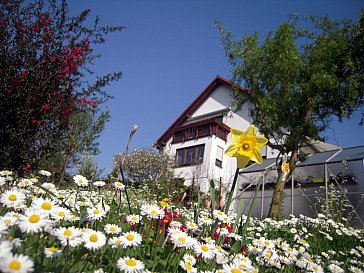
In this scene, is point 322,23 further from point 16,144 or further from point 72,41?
point 16,144

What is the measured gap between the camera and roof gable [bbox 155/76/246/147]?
79.7 feet

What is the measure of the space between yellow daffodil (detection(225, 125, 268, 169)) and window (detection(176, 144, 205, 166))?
61.9 ft

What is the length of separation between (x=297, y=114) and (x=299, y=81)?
1.18m

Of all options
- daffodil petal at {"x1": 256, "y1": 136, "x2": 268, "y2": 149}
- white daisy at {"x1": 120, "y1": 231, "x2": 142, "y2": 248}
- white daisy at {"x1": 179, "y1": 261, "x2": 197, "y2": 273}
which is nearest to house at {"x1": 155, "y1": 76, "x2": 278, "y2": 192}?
daffodil petal at {"x1": 256, "y1": 136, "x2": 268, "y2": 149}

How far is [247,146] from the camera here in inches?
85.4

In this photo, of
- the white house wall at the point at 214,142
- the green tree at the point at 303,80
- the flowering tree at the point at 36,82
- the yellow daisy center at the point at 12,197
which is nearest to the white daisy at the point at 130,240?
the yellow daisy center at the point at 12,197

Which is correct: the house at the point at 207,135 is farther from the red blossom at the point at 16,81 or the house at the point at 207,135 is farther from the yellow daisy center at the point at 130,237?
the yellow daisy center at the point at 130,237

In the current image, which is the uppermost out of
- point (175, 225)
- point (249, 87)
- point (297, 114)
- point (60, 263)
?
point (249, 87)

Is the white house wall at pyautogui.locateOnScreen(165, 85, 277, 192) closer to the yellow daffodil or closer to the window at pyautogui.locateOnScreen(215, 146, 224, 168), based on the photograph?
the window at pyautogui.locateOnScreen(215, 146, 224, 168)

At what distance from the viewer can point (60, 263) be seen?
1312mm

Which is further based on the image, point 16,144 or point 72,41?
point 72,41

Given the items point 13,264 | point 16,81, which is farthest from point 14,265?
point 16,81

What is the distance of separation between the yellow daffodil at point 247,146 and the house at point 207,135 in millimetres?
16704

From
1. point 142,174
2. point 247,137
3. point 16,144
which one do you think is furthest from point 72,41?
point 142,174
